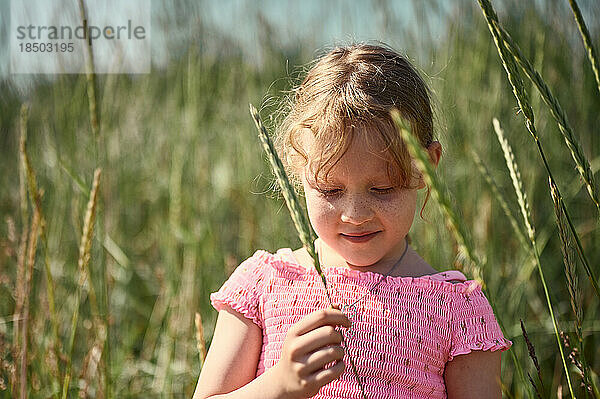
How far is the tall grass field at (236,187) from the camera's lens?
64.5 inches

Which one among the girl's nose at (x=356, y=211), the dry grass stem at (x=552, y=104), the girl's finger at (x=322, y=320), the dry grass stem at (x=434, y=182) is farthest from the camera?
the girl's nose at (x=356, y=211)

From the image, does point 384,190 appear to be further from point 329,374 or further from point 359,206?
point 329,374

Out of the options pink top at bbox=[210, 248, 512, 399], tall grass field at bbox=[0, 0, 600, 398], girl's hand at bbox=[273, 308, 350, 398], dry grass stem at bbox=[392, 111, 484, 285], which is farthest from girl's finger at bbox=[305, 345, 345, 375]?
tall grass field at bbox=[0, 0, 600, 398]

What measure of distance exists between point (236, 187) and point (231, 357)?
1.21 metres

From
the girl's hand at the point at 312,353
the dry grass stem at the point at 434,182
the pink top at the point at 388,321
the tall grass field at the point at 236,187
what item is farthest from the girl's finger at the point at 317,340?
the tall grass field at the point at 236,187

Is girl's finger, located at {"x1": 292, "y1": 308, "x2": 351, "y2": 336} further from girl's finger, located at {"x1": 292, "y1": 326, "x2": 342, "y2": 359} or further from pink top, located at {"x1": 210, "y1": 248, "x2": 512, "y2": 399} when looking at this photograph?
pink top, located at {"x1": 210, "y1": 248, "x2": 512, "y2": 399}

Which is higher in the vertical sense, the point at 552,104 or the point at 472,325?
the point at 552,104

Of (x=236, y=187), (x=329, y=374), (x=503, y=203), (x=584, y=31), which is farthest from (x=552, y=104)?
(x=236, y=187)

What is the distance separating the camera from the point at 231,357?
3.20ft

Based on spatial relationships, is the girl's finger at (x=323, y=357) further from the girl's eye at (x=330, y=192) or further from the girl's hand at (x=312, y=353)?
the girl's eye at (x=330, y=192)

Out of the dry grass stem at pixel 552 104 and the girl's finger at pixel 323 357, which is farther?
the girl's finger at pixel 323 357

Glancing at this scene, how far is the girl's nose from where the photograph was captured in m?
0.87

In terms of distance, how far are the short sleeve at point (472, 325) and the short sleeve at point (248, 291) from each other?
0.26m

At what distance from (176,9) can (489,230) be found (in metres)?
0.97
